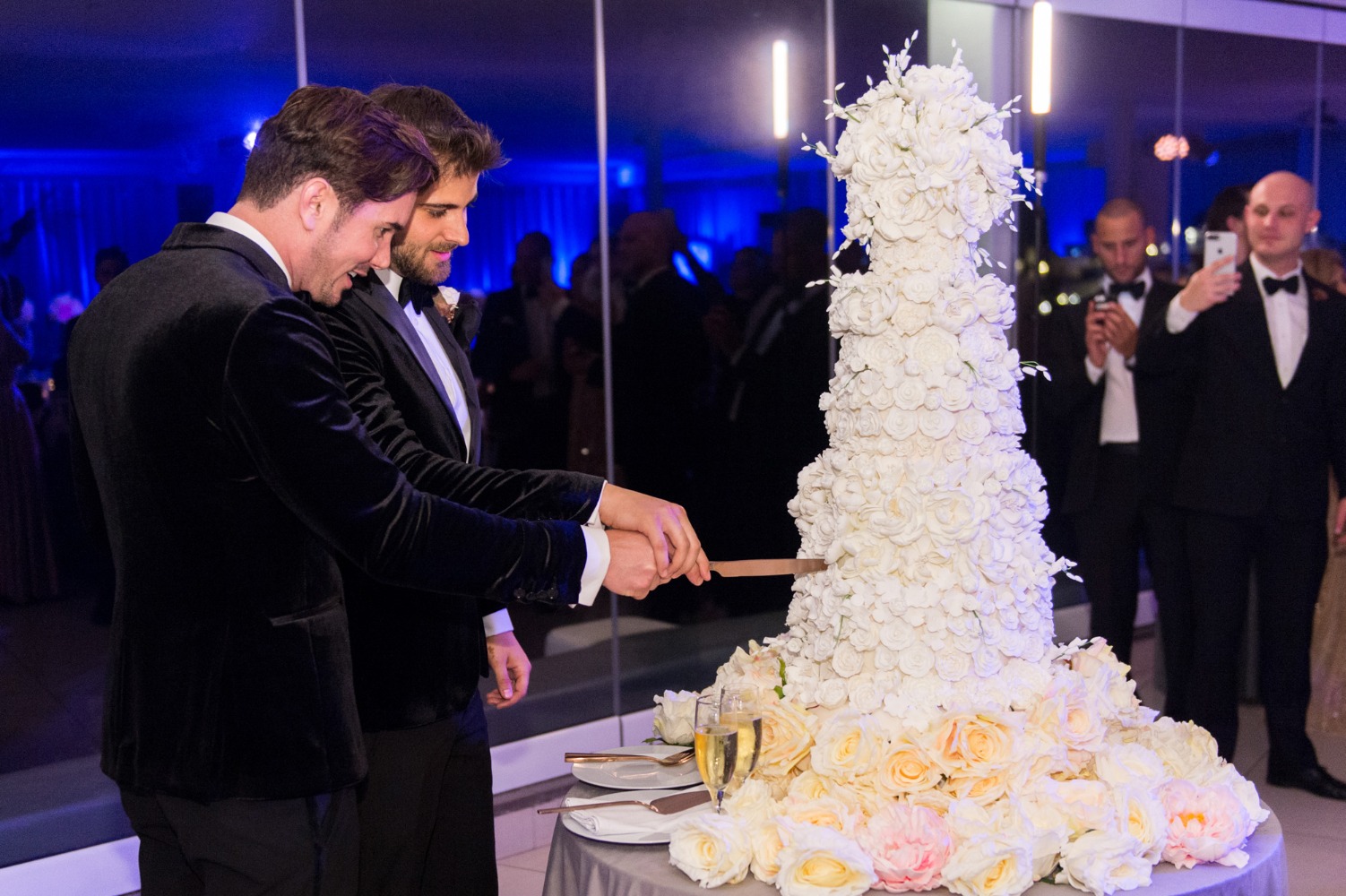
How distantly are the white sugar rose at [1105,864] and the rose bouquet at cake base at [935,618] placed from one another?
12 millimetres

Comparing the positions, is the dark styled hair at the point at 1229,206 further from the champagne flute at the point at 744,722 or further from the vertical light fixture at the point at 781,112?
the champagne flute at the point at 744,722

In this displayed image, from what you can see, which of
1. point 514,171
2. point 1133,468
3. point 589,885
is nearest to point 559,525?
point 589,885

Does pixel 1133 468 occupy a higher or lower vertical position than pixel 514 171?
lower

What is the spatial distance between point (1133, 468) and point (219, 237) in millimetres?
3451

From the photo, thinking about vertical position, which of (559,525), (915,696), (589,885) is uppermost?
(559,525)

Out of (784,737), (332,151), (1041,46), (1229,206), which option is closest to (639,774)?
(784,737)

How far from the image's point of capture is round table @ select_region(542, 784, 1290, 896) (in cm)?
152

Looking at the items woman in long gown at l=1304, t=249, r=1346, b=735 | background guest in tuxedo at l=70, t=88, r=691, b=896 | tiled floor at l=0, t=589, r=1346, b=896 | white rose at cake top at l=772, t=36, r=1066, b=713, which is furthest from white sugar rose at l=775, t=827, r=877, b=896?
woman in long gown at l=1304, t=249, r=1346, b=735

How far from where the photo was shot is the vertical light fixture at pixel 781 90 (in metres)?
4.85

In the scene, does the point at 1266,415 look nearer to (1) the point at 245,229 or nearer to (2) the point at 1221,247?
(2) the point at 1221,247

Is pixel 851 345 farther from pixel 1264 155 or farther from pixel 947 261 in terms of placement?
pixel 1264 155

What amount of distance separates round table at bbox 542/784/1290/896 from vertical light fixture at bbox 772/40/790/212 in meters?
3.59

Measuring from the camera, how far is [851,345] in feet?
6.07

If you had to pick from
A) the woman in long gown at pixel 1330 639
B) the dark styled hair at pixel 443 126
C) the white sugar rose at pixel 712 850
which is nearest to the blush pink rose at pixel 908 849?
the white sugar rose at pixel 712 850
